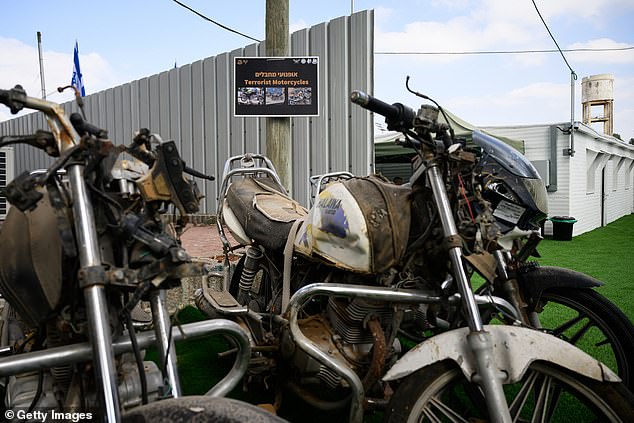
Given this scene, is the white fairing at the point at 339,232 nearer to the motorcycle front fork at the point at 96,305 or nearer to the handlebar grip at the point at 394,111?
the handlebar grip at the point at 394,111

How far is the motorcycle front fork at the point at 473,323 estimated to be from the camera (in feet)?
4.18

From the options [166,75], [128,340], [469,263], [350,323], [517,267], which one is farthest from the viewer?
[166,75]

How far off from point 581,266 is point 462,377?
602 cm

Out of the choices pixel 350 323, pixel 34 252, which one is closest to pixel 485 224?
pixel 350 323

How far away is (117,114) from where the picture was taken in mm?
9984

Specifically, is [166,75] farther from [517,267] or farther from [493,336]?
[493,336]

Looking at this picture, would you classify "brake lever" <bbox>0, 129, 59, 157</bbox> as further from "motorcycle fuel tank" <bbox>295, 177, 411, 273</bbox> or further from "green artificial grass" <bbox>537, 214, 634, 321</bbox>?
"green artificial grass" <bbox>537, 214, 634, 321</bbox>

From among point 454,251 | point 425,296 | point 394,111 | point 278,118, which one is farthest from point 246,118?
point 454,251

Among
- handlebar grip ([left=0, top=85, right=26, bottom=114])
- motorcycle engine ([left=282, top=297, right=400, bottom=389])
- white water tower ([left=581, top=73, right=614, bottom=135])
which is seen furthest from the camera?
white water tower ([left=581, top=73, right=614, bottom=135])

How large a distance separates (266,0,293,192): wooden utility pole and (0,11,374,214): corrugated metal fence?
5.37ft

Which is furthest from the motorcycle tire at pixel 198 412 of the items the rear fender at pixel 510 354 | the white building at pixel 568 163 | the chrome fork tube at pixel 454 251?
the white building at pixel 568 163

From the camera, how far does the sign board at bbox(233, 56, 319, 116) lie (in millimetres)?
4562

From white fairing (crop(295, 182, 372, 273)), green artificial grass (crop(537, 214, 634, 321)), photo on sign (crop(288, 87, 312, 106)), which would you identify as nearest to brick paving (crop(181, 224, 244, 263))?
photo on sign (crop(288, 87, 312, 106))

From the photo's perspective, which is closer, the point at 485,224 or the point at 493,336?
the point at 493,336
